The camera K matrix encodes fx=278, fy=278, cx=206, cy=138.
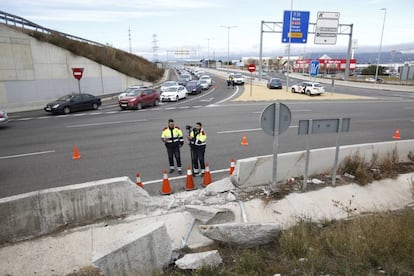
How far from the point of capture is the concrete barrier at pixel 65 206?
490 cm

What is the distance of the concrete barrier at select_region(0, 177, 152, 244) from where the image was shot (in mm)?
4902

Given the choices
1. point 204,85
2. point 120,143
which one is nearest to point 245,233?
point 120,143

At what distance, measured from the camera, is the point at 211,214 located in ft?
17.8

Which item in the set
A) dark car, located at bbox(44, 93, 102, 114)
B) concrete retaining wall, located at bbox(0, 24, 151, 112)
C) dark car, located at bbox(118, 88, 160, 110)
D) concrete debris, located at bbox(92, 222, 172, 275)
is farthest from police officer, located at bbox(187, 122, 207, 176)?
concrete retaining wall, located at bbox(0, 24, 151, 112)

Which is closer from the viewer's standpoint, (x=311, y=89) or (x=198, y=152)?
(x=198, y=152)

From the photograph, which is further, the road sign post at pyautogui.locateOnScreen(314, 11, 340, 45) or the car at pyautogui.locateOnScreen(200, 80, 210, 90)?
the car at pyautogui.locateOnScreen(200, 80, 210, 90)

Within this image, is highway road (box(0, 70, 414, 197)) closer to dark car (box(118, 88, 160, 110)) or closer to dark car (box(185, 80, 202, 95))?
dark car (box(118, 88, 160, 110))

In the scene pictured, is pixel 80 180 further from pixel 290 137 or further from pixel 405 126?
pixel 405 126

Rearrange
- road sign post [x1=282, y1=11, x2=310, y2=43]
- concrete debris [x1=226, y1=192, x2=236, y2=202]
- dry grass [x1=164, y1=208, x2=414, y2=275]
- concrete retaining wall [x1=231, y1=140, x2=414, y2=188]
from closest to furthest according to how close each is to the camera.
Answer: dry grass [x1=164, y1=208, x2=414, y2=275], concrete debris [x1=226, y1=192, x2=236, y2=202], concrete retaining wall [x1=231, y1=140, x2=414, y2=188], road sign post [x1=282, y1=11, x2=310, y2=43]

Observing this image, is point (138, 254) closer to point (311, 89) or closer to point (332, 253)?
point (332, 253)

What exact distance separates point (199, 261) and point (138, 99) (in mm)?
20053

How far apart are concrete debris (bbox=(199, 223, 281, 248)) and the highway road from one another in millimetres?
3312

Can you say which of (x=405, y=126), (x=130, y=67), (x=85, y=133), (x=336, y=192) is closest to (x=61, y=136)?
(x=85, y=133)

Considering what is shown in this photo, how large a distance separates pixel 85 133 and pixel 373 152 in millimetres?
12275
